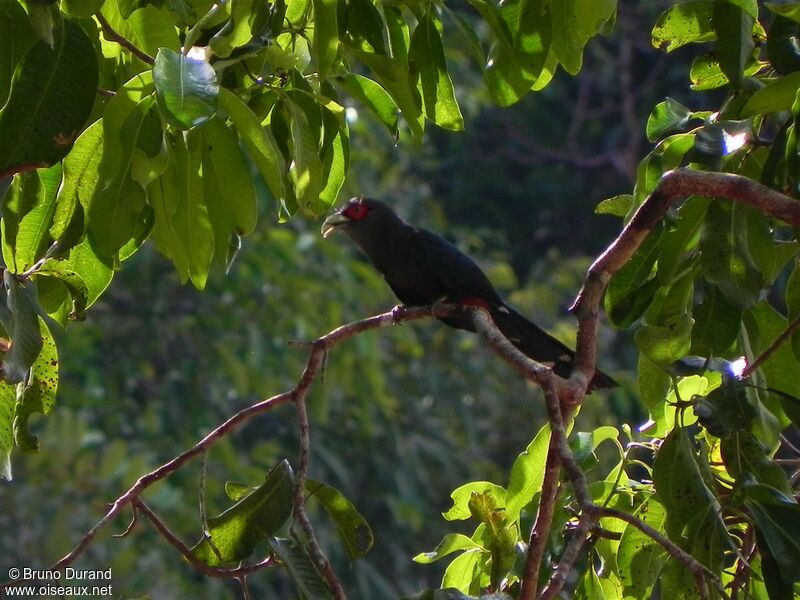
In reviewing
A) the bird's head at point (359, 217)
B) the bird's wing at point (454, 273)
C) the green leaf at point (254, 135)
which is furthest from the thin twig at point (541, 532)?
the bird's head at point (359, 217)

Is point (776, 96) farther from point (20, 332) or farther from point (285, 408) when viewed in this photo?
point (285, 408)

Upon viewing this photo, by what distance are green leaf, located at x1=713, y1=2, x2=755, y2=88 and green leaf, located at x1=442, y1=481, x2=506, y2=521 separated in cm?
100

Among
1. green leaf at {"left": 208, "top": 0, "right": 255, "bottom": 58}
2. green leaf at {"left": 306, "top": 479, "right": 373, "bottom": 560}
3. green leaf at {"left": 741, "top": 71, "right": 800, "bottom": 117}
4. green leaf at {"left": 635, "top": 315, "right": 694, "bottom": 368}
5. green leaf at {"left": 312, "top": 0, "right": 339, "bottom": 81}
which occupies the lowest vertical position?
green leaf at {"left": 306, "top": 479, "right": 373, "bottom": 560}

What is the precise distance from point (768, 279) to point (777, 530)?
1.59 feet

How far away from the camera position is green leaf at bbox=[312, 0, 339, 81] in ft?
6.76

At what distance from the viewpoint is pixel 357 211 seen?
533 cm

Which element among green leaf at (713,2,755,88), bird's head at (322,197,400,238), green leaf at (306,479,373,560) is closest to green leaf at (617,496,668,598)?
green leaf at (306,479,373,560)

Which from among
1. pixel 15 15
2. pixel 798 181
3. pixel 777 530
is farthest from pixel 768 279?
pixel 15 15

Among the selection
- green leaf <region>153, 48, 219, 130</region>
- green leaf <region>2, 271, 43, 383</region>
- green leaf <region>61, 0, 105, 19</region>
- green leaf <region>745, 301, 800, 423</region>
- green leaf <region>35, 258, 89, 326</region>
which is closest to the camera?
green leaf <region>153, 48, 219, 130</region>

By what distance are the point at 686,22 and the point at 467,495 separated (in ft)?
3.68

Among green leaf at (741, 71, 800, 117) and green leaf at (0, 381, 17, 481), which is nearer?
green leaf at (741, 71, 800, 117)

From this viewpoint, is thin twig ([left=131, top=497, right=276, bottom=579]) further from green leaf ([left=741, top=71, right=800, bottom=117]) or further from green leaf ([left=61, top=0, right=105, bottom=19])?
green leaf ([left=741, top=71, right=800, bottom=117])

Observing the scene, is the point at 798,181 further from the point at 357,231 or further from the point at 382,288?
the point at 382,288

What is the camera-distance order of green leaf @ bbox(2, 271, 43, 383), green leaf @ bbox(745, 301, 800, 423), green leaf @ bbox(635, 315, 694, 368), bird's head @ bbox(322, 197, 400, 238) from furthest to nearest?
bird's head @ bbox(322, 197, 400, 238) → green leaf @ bbox(745, 301, 800, 423) → green leaf @ bbox(635, 315, 694, 368) → green leaf @ bbox(2, 271, 43, 383)
